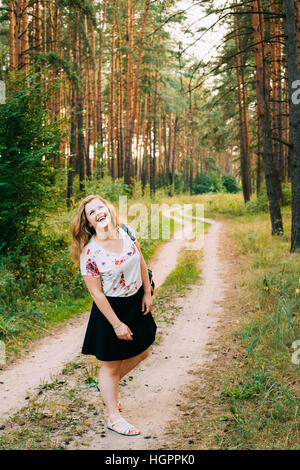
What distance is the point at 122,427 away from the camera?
3627 mm

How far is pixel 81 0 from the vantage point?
11.5 m

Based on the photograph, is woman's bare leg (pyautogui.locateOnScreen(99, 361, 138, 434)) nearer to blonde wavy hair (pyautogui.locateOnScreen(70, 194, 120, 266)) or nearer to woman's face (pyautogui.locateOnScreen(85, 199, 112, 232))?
blonde wavy hair (pyautogui.locateOnScreen(70, 194, 120, 266))

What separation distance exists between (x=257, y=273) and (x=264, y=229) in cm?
603

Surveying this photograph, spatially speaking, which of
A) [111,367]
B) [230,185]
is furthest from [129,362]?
[230,185]

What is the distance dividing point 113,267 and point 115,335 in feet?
1.89

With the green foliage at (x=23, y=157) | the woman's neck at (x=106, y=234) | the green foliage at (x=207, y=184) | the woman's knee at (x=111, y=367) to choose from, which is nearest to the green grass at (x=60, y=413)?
the woman's knee at (x=111, y=367)

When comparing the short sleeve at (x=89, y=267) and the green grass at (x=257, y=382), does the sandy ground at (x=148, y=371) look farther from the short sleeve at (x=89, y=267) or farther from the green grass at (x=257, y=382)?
the short sleeve at (x=89, y=267)

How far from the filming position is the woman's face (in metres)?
3.45

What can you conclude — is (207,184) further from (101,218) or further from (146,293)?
(101,218)

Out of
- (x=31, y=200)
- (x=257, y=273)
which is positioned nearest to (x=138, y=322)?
(x=31, y=200)

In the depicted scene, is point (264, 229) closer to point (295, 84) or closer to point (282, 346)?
point (295, 84)

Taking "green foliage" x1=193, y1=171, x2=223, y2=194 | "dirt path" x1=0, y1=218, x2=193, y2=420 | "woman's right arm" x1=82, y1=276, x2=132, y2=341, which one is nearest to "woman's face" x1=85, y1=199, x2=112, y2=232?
"woman's right arm" x1=82, y1=276, x2=132, y2=341

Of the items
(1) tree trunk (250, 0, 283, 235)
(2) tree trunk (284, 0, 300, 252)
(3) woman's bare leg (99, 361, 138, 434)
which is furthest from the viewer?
(1) tree trunk (250, 0, 283, 235)

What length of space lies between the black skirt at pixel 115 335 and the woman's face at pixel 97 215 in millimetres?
608
